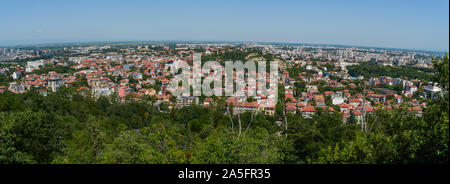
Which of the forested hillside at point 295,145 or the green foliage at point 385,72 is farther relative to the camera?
the green foliage at point 385,72

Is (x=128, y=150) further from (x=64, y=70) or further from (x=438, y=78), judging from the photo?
(x=64, y=70)

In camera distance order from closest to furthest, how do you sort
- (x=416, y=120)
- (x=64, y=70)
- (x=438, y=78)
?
(x=438, y=78) < (x=416, y=120) < (x=64, y=70)

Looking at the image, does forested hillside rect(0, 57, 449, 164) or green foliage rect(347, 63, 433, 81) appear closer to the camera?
forested hillside rect(0, 57, 449, 164)

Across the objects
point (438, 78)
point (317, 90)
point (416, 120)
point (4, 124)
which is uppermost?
point (438, 78)

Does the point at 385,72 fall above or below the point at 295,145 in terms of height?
below

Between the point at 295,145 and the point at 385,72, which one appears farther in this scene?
the point at 385,72

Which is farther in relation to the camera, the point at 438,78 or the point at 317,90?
the point at 317,90
